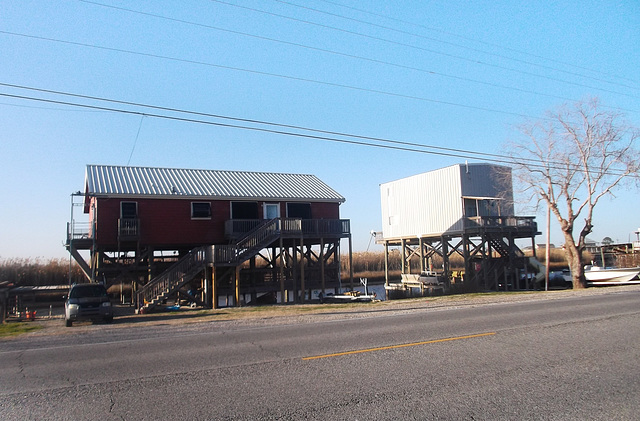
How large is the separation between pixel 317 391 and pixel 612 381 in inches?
168

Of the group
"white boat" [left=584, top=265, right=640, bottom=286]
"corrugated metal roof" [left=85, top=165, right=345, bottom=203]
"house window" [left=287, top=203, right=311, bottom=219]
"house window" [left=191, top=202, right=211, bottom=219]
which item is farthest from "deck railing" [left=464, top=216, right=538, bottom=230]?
"house window" [left=191, top=202, right=211, bottom=219]

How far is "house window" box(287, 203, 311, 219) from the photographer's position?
107 feet

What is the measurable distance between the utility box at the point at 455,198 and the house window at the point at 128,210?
22.7 m

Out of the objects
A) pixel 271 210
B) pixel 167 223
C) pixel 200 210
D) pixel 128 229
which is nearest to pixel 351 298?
pixel 271 210

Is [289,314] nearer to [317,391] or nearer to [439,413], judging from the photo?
[317,391]

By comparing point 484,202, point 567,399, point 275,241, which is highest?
point 484,202

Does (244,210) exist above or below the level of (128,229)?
above

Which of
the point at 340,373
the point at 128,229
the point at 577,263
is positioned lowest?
the point at 340,373

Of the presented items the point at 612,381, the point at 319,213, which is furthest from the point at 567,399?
the point at 319,213

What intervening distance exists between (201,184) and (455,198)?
18903 millimetres

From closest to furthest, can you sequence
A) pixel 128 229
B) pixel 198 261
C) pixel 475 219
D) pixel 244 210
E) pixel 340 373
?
pixel 340 373 < pixel 198 261 < pixel 128 229 < pixel 244 210 < pixel 475 219

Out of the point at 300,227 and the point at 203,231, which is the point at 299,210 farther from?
the point at 203,231

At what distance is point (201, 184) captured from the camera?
32.2m

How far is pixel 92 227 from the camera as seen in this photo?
29141 mm
